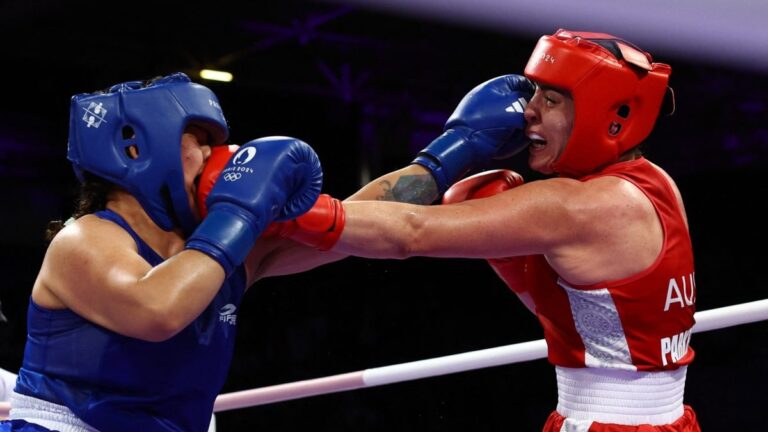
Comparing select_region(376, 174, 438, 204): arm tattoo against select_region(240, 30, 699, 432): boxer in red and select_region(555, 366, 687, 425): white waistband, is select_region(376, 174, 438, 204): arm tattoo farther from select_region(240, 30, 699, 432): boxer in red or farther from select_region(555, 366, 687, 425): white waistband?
select_region(555, 366, 687, 425): white waistband

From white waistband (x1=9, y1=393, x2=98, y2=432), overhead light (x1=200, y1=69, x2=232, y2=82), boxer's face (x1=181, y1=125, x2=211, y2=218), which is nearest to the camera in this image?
white waistband (x1=9, y1=393, x2=98, y2=432)

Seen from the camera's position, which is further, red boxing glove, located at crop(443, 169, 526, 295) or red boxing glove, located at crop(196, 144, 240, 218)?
red boxing glove, located at crop(443, 169, 526, 295)

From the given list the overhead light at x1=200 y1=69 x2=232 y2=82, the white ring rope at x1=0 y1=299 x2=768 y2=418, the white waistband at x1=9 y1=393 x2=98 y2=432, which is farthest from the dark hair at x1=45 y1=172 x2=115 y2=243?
the overhead light at x1=200 y1=69 x2=232 y2=82

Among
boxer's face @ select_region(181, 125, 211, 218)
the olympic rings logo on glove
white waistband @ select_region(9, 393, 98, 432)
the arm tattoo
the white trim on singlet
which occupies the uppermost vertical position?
the olympic rings logo on glove

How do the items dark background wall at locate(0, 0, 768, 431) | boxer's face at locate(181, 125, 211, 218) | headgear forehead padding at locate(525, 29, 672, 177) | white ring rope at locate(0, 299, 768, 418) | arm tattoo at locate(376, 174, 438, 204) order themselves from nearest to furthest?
boxer's face at locate(181, 125, 211, 218)
headgear forehead padding at locate(525, 29, 672, 177)
arm tattoo at locate(376, 174, 438, 204)
white ring rope at locate(0, 299, 768, 418)
dark background wall at locate(0, 0, 768, 431)

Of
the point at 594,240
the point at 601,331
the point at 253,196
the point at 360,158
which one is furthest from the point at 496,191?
the point at 360,158

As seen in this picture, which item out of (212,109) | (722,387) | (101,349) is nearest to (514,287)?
(212,109)

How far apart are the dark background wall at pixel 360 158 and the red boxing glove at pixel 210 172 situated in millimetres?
3918

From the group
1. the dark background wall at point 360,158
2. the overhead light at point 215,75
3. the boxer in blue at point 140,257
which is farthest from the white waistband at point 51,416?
the overhead light at point 215,75

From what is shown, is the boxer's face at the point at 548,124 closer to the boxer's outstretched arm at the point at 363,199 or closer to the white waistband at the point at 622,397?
the boxer's outstretched arm at the point at 363,199

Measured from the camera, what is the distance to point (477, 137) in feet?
7.27

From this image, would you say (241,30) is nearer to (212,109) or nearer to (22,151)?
(22,151)

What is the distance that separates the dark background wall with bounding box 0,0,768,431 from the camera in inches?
223

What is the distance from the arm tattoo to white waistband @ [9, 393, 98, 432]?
0.84 metres
